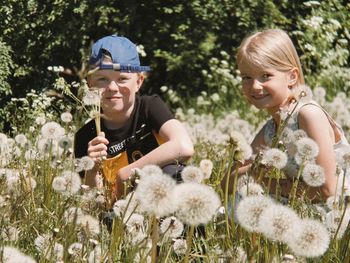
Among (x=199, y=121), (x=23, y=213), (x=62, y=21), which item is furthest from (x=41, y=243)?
(x=62, y=21)

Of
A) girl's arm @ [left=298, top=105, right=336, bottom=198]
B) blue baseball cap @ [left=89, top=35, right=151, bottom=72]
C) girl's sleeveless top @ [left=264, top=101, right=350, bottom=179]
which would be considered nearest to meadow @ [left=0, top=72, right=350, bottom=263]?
girl's arm @ [left=298, top=105, right=336, bottom=198]

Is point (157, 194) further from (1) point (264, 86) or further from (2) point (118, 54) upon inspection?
(2) point (118, 54)

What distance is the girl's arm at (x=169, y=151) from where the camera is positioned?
10.5 ft

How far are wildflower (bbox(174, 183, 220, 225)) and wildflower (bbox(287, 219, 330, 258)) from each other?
8.8 inches

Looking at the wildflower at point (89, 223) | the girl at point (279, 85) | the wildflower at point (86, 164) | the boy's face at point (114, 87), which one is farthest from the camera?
Result: the boy's face at point (114, 87)

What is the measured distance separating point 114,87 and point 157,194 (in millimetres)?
1796

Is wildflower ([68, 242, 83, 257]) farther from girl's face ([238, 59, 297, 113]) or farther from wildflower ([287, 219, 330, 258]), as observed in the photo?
girl's face ([238, 59, 297, 113])

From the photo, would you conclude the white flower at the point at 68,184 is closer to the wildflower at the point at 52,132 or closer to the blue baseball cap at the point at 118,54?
the wildflower at the point at 52,132

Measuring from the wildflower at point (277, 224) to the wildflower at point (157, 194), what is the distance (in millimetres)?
235

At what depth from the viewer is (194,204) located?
5.43ft

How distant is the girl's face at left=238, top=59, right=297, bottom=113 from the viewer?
3273mm

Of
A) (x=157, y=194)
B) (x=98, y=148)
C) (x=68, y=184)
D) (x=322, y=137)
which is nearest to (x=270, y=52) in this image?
(x=322, y=137)

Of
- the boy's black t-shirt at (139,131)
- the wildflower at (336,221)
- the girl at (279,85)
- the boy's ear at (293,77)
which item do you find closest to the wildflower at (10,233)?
the wildflower at (336,221)

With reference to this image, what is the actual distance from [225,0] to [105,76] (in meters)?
3.53
